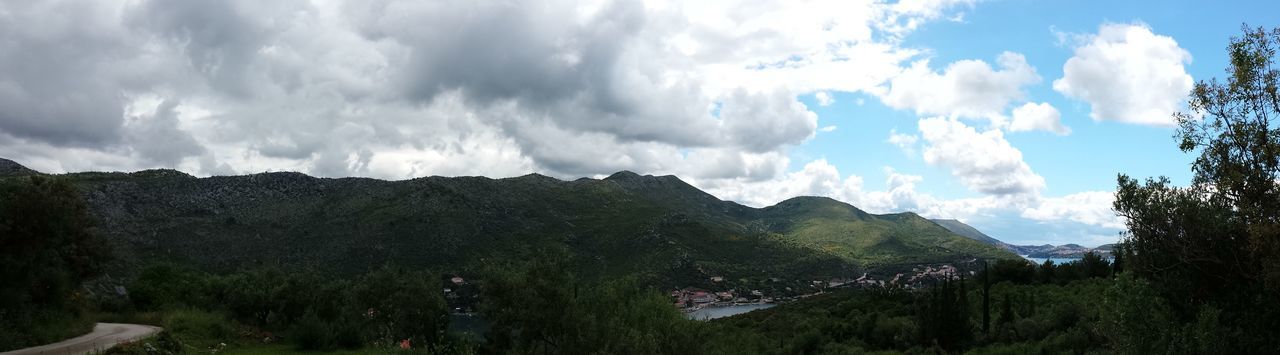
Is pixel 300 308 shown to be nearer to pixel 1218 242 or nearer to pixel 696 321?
pixel 696 321

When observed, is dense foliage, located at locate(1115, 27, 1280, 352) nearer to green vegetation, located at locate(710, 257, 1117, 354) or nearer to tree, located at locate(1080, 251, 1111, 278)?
green vegetation, located at locate(710, 257, 1117, 354)

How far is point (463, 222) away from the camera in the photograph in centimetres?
12550

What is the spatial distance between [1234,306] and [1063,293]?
42719 mm

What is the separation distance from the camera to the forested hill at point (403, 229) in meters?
94.4

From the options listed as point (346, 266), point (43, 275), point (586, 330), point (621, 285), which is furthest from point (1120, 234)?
point (346, 266)

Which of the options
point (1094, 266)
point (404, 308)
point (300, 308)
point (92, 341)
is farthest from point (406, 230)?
point (1094, 266)

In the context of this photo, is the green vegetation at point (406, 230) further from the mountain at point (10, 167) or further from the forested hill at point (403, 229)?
the mountain at point (10, 167)

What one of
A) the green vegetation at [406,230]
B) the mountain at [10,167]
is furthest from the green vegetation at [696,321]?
the mountain at [10,167]

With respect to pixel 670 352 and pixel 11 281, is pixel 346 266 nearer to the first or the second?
pixel 11 281

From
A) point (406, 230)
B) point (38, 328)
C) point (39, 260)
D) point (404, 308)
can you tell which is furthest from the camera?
point (406, 230)

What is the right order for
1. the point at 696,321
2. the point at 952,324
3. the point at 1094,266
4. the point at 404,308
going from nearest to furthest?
the point at 696,321
the point at 404,308
the point at 952,324
the point at 1094,266

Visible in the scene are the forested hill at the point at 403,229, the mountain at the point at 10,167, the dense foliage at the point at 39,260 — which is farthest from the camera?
the mountain at the point at 10,167

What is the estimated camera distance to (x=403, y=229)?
Result: 11512cm

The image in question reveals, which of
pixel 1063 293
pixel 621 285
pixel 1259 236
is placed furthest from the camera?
pixel 1063 293
